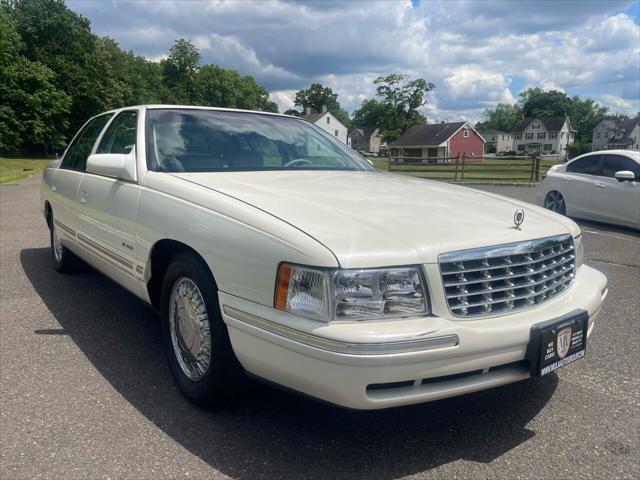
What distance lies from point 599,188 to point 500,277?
25.7 feet

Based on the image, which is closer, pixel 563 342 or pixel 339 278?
pixel 339 278

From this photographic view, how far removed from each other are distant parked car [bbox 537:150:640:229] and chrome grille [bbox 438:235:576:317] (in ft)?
22.8

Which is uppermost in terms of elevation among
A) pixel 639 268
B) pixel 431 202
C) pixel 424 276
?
pixel 431 202

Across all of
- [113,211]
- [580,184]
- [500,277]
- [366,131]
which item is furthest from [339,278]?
[366,131]

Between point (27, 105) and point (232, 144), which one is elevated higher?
point (27, 105)

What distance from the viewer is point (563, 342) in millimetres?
2465

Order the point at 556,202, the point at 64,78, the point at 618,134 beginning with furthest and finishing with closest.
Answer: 1. the point at 618,134
2. the point at 64,78
3. the point at 556,202

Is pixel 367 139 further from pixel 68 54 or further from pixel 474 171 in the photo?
pixel 474 171

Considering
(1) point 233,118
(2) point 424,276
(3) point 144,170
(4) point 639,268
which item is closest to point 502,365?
(2) point 424,276

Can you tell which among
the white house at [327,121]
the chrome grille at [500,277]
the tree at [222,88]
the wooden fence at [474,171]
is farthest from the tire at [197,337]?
the white house at [327,121]

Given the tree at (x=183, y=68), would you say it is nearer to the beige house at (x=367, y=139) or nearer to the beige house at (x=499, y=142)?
the beige house at (x=367, y=139)

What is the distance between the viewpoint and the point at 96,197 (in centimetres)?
388

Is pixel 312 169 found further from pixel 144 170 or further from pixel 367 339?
pixel 367 339

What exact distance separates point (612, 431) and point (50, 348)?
3442 millimetres
